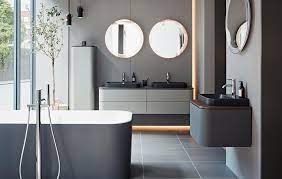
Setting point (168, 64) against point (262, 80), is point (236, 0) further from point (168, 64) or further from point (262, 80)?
point (168, 64)

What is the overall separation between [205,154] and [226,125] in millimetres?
1591

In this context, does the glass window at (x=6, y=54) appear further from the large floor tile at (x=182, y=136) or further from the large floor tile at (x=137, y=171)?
the large floor tile at (x=182, y=136)

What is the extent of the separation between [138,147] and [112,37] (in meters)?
2.34

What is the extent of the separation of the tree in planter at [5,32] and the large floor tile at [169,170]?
2658mm

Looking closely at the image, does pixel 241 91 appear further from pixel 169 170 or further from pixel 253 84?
pixel 169 170

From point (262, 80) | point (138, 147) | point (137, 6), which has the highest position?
point (137, 6)

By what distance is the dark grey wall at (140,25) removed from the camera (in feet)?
21.9

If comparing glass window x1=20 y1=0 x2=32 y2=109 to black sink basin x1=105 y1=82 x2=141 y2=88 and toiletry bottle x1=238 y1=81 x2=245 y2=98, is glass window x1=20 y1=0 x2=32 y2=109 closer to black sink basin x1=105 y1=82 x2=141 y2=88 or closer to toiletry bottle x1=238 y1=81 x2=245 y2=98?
black sink basin x1=105 y1=82 x2=141 y2=88

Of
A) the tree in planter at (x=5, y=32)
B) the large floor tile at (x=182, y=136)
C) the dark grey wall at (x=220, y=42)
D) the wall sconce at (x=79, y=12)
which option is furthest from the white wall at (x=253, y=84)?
the wall sconce at (x=79, y=12)

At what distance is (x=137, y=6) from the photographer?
6703mm

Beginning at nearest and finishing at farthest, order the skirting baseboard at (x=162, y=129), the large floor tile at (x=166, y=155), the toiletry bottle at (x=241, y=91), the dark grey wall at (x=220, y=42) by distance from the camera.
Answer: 1. the toiletry bottle at (x=241, y=91)
2. the large floor tile at (x=166, y=155)
3. the dark grey wall at (x=220, y=42)
4. the skirting baseboard at (x=162, y=129)

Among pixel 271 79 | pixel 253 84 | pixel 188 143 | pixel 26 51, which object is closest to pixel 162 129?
pixel 188 143

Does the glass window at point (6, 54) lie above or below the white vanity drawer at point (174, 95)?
above

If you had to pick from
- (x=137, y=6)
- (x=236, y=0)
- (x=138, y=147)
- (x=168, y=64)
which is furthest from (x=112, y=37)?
(x=236, y=0)
